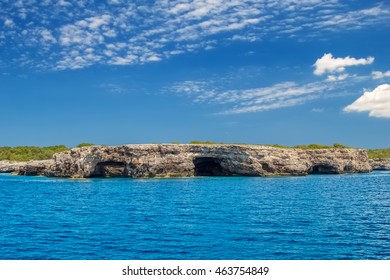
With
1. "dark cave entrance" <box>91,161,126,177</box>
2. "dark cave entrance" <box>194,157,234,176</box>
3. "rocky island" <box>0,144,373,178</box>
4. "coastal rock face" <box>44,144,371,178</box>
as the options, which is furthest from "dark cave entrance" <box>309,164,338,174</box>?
"dark cave entrance" <box>91,161,126,177</box>

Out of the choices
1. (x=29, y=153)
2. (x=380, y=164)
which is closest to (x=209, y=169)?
(x=380, y=164)

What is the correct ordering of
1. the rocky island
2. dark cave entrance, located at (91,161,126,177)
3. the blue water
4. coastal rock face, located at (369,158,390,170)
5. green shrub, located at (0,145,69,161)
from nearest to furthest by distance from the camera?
the blue water, the rocky island, dark cave entrance, located at (91,161,126,177), green shrub, located at (0,145,69,161), coastal rock face, located at (369,158,390,170)

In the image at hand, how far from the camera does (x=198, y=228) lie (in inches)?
1118

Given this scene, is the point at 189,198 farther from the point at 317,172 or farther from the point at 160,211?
the point at 317,172

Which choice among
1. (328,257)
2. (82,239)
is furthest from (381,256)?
(82,239)

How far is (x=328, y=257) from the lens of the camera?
20594 mm

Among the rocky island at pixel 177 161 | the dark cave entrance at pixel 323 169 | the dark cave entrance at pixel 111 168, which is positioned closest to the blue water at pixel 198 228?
the rocky island at pixel 177 161

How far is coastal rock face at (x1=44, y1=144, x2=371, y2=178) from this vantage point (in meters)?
87.6

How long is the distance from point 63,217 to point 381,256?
Result: 979 inches

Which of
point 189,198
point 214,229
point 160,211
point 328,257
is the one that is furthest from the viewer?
point 189,198

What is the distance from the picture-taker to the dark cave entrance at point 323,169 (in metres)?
110

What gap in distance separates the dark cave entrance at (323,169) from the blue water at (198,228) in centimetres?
6535

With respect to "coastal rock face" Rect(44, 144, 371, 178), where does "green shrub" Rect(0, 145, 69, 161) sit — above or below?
above

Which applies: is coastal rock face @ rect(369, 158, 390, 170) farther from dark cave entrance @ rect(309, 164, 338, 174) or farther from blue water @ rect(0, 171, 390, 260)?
blue water @ rect(0, 171, 390, 260)
